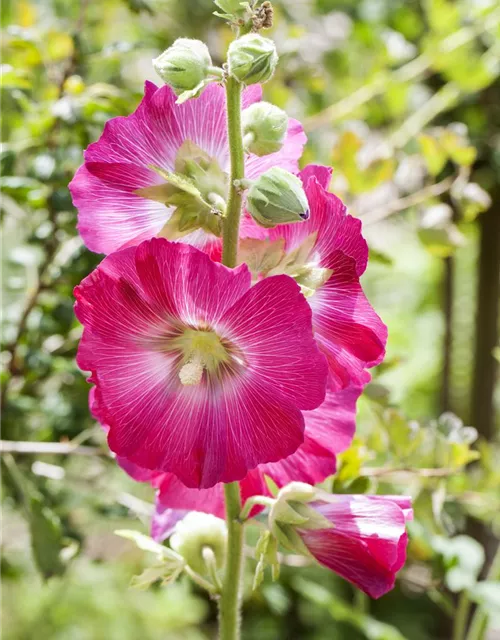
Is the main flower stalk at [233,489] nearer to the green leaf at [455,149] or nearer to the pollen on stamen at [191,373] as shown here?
the pollen on stamen at [191,373]

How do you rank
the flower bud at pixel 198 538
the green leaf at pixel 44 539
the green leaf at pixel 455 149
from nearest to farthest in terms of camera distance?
the flower bud at pixel 198 538
the green leaf at pixel 44 539
the green leaf at pixel 455 149

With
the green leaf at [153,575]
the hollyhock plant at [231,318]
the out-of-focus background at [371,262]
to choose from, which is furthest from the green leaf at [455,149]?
the green leaf at [153,575]

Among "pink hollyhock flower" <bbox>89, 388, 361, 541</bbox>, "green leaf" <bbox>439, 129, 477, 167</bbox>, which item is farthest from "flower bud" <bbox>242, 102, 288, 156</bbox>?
"green leaf" <bbox>439, 129, 477, 167</bbox>

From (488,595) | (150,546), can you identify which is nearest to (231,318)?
(150,546)

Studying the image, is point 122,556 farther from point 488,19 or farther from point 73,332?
point 488,19

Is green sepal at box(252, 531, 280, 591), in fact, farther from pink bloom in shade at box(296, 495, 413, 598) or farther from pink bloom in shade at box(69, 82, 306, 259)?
pink bloom in shade at box(69, 82, 306, 259)
